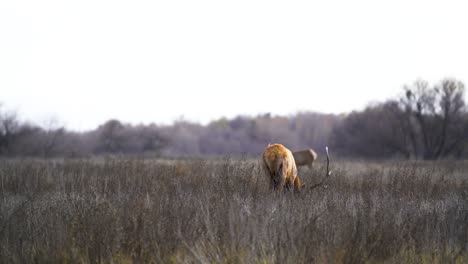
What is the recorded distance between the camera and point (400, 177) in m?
12.4

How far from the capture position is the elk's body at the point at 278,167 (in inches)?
385

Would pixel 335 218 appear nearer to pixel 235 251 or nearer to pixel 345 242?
pixel 345 242

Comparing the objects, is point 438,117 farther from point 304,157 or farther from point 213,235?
point 213,235

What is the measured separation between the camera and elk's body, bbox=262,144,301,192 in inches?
385

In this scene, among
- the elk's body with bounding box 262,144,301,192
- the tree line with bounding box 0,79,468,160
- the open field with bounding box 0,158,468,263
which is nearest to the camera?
the open field with bounding box 0,158,468,263

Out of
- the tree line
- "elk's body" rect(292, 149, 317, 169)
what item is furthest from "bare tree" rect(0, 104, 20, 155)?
"elk's body" rect(292, 149, 317, 169)

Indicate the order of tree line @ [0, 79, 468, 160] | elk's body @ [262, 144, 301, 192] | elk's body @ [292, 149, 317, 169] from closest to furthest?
elk's body @ [262, 144, 301, 192], elk's body @ [292, 149, 317, 169], tree line @ [0, 79, 468, 160]

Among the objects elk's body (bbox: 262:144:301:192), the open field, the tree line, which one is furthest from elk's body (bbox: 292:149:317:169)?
the open field

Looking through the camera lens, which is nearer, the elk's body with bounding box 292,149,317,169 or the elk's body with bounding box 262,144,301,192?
Result: the elk's body with bounding box 262,144,301,192

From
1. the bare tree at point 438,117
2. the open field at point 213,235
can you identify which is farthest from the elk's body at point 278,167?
the bare tree at point 438,117

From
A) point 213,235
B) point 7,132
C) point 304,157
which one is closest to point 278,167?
point 213,235

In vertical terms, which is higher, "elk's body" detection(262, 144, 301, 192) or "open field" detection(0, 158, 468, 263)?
"elk's body" detection(262, 144, 301, 192)

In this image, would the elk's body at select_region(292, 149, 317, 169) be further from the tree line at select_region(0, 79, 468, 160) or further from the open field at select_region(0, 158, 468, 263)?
the open field at select_region(0, 158, 468, 263)

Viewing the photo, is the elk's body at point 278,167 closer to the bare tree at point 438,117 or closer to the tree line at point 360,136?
the tree line at point 360,136
